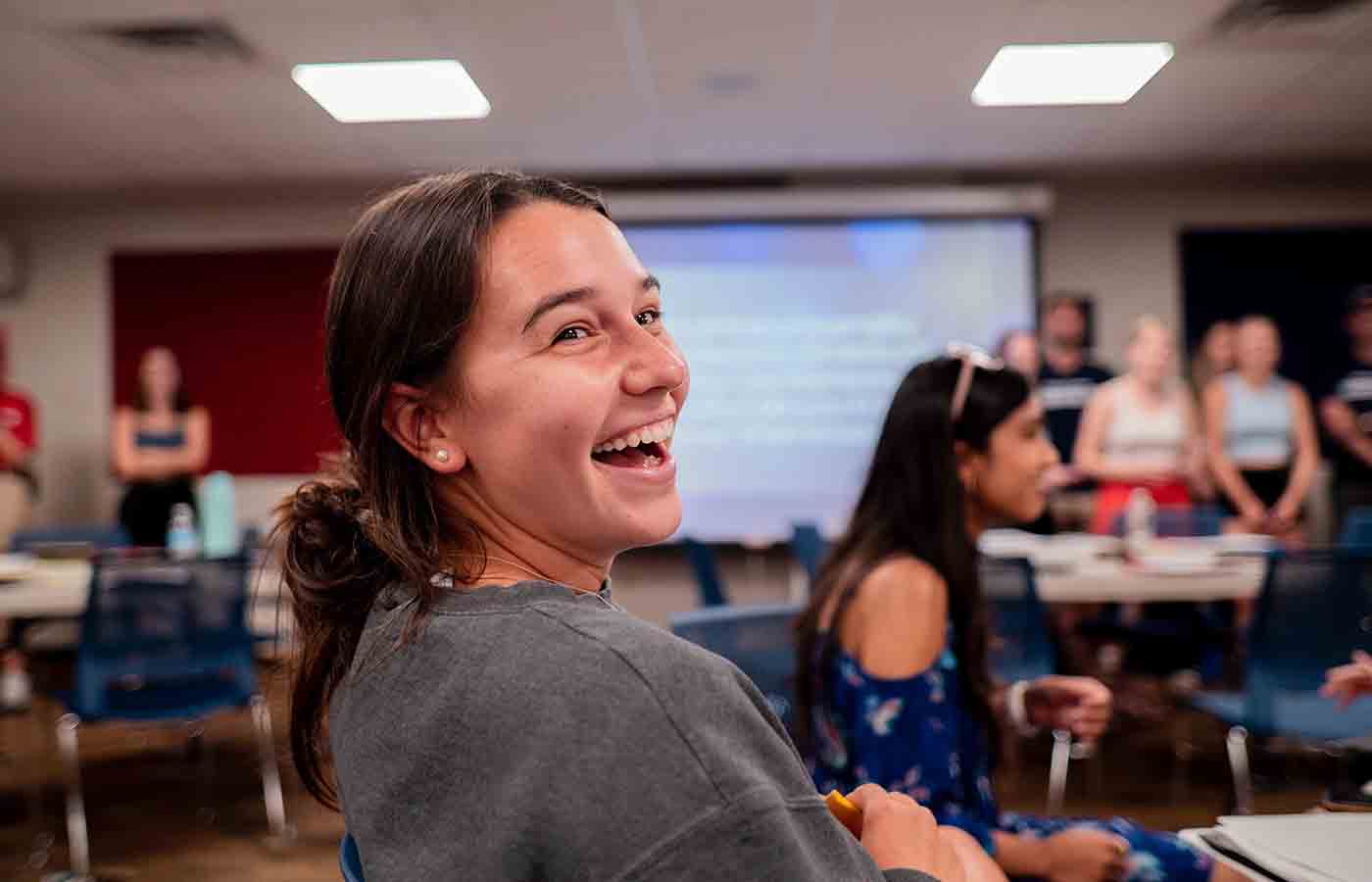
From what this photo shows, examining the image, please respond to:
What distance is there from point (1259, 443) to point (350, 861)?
5.58 metres

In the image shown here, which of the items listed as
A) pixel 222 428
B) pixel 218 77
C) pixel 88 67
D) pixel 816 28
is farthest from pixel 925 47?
pixel 222 428

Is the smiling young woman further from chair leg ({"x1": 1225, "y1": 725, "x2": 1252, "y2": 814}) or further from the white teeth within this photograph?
chair leg ({"x1": 1225, "y1": 725, "x2": 1252, "y2": 814})

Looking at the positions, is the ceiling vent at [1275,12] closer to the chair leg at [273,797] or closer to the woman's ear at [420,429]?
the chair leg at [273,797]

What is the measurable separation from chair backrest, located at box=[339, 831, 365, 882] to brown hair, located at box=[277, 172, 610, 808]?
118 mm

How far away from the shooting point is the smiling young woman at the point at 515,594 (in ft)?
2.08

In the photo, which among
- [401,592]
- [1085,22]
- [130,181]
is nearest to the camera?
[401,592]

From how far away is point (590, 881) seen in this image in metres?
0.63

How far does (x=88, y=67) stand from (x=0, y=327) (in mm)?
3266

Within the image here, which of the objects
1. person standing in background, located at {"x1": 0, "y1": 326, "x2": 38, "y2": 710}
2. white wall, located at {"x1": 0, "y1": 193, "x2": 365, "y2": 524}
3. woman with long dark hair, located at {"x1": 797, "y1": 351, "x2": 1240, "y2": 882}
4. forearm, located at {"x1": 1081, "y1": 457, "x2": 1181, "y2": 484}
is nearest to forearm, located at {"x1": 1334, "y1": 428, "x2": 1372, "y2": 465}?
forearm, located at {"x1": 1081, "y1": 457, "x2": 1181, "y2": 484}

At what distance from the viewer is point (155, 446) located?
5.82 metres

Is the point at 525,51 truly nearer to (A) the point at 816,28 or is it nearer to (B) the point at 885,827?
(A) the point at 816,28

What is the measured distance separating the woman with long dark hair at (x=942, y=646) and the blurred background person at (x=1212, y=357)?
197 inches

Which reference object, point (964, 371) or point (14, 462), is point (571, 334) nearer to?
point (964, 371)

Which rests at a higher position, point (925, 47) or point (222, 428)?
point (925, 47)
